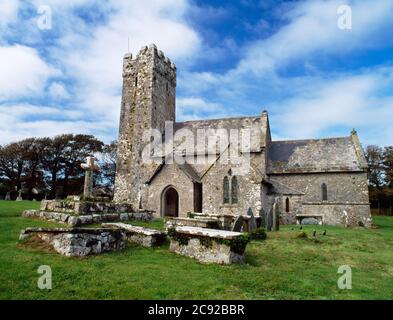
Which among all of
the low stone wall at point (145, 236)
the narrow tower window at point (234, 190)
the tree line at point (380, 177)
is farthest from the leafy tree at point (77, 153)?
the tree line at point (380, 177)

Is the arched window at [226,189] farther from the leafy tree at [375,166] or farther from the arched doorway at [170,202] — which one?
the leafy tree at [375,166]

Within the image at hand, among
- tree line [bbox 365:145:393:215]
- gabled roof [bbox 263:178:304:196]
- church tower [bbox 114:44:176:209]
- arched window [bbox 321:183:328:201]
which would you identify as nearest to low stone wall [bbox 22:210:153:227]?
church tower [bbox 114:44:176:209]

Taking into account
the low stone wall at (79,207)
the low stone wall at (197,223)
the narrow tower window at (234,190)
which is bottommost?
the low stone wall at (197,223)

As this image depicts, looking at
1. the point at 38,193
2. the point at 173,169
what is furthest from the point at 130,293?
the point at 38,193

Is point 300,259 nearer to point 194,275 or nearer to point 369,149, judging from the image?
point 194,275

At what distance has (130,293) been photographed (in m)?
5.46

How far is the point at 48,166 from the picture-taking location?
5091 cm

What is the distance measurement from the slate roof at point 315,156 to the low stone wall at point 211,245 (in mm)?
20332

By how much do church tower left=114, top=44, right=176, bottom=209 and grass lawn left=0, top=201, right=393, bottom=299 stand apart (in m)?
18.5

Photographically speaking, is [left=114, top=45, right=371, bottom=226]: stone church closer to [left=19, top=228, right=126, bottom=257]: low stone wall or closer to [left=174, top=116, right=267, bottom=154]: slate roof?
[left=174, top=116, right=267, bottom=154]: slate roof

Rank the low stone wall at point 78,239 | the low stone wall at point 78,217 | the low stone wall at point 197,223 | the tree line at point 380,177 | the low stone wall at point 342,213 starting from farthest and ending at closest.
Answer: the tree line at point 380,177, the low stone wall at point 342,213, the low stone wall at point 197,223, the low stone wall at point 78,217, the low stone wall at point 78,239

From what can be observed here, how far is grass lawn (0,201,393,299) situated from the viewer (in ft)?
18.3

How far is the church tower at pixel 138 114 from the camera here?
28.5 meters
